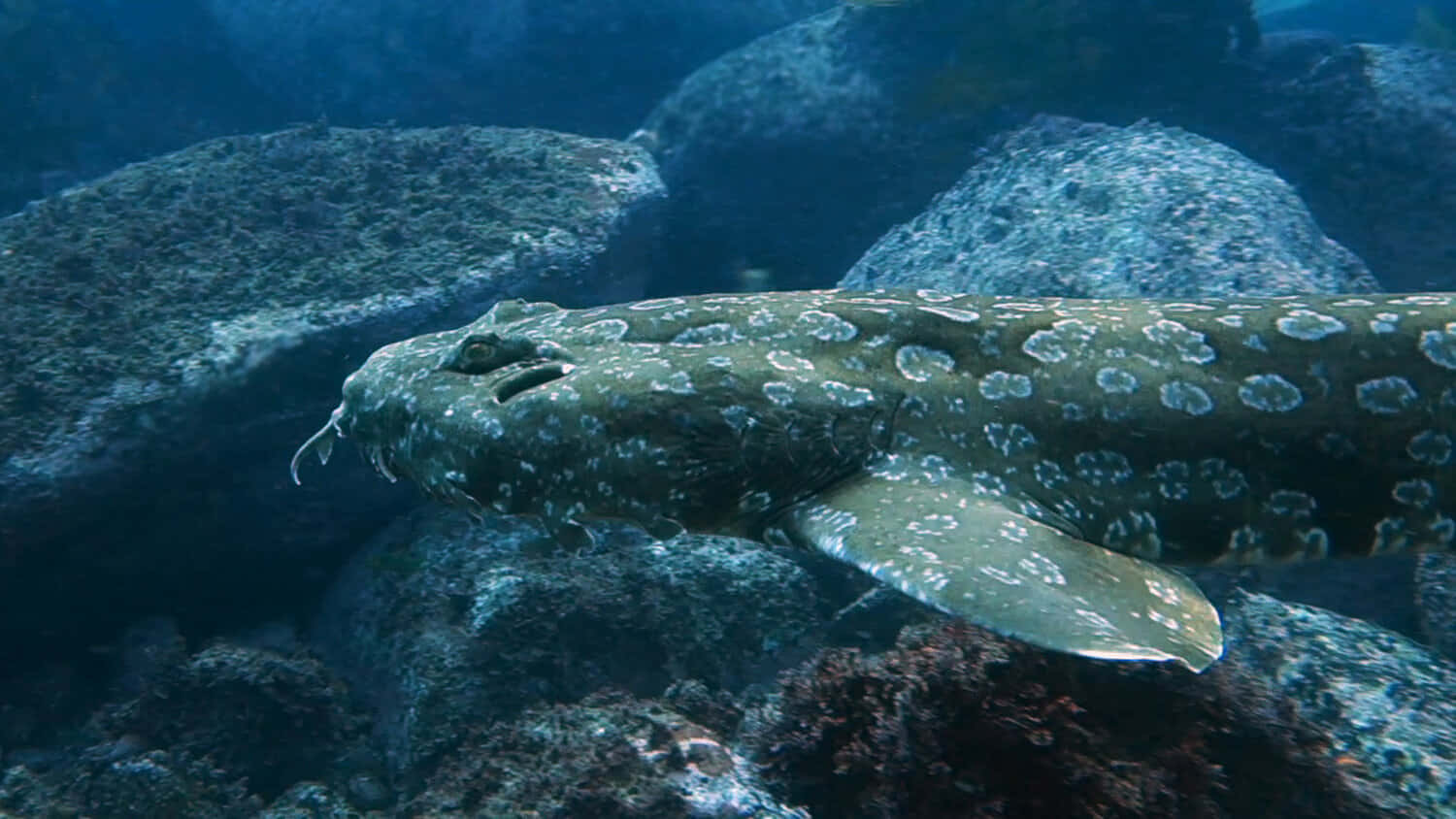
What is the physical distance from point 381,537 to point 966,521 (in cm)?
614

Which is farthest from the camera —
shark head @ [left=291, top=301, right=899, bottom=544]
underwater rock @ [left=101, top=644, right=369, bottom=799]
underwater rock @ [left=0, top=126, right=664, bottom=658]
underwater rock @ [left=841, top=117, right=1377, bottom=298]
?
underwater rock @ [left=841, top=117, right=1377, bottom=298]

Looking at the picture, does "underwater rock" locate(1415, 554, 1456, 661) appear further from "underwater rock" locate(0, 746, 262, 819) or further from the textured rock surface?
"underwater rock" locate(0, 746, 262, 819)

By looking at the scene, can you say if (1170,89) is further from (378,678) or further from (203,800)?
(203,800)

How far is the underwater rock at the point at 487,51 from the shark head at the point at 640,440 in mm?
13459

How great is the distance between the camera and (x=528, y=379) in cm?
416

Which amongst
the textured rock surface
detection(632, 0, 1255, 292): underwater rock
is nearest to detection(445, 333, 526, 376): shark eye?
the textured rock surface

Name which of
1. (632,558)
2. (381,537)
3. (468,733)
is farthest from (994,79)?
(468,733)

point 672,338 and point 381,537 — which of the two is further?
point 381,537

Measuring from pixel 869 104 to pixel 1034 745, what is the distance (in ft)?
32.7

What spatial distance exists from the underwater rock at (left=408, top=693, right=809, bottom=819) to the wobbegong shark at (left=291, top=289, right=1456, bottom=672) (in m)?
1.39

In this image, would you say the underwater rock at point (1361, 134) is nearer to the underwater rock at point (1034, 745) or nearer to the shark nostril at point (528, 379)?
the underwater rock at point (1034, 745)

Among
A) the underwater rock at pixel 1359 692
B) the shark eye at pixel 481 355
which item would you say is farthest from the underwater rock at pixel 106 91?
the underwater rock at pixel 1359 692

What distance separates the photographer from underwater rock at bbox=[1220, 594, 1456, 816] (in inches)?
168

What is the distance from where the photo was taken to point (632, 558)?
673 cm
